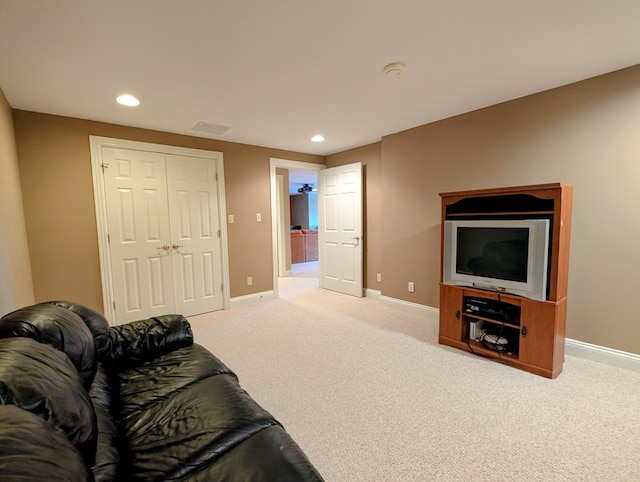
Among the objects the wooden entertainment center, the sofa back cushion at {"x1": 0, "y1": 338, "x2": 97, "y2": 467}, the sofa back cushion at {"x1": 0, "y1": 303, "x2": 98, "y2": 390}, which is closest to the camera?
the sofa back cushion at {"x1": 0, "y1": 338, "x2": 97, "y2": 467}

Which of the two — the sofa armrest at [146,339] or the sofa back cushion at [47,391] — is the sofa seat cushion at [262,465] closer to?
the sofa back cushion at [47,391]

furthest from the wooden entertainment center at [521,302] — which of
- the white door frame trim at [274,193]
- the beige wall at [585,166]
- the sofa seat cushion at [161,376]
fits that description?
the white door frame trim at [274,193]

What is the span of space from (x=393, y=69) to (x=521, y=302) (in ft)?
6.75

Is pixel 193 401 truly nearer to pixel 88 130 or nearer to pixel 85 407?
pixel 85 407

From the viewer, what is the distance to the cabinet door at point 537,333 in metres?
2.30

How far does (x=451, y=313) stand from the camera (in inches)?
113

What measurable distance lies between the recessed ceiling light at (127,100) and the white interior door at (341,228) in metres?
2.83

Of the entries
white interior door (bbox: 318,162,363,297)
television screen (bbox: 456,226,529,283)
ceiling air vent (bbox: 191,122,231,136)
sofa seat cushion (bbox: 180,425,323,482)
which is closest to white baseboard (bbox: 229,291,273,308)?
white interior door (bbox: 318,162,363,297)

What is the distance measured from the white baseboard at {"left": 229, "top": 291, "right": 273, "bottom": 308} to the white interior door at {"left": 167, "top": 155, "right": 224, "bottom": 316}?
183 millimetres

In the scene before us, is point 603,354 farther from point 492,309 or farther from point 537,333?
point 492,309

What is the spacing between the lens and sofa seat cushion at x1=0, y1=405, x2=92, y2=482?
0.55m

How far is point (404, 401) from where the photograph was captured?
2074 millimetres

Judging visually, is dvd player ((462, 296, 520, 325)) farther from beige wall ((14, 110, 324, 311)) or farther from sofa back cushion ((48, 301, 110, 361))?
beige wall ((14, 110, 324, 311))

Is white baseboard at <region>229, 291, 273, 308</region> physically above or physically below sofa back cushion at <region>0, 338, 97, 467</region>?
below
